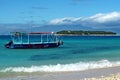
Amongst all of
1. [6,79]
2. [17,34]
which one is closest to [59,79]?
[6,79]

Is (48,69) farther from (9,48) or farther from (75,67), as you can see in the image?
(9,48)

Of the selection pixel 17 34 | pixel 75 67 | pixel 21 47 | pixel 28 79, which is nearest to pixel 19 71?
pixel 75 67

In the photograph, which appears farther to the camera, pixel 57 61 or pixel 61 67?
pixel 57 61

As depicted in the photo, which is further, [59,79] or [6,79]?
[6,79]

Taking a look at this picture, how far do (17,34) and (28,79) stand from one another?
6328cm

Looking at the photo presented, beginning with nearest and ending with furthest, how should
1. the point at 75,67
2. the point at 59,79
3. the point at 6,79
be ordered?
the point at 59,79 < the point at 6,79 < the point at 75,67

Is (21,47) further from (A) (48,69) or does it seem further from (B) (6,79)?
(B) (6,79)

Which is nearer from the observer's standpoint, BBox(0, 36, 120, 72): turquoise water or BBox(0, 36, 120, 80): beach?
BBox(0, 36, 120, 80): beach

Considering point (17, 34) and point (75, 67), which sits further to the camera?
point (17, 34)

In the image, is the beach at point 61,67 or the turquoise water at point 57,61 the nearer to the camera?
the beach at point 61,67

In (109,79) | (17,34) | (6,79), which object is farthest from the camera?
(17,34)

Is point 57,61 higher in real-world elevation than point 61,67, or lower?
lower

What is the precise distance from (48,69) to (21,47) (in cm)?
4140

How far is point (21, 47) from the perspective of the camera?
225ft
